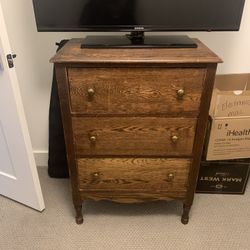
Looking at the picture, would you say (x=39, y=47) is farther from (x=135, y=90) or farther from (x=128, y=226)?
(x=128, y=226)

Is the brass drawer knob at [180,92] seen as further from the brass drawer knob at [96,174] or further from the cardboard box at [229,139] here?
the brass drawer knob at [96,174]

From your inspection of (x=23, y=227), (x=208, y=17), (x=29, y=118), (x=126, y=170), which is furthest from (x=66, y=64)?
(x=23, y=227)

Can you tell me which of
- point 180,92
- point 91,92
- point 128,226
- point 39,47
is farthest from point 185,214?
point 39,47

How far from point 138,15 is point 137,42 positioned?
0.39ft

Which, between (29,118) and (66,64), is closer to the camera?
(66,64)

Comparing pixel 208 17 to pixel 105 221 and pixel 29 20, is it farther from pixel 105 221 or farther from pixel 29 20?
pixel 105 221

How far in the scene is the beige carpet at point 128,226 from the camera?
4.54 feet

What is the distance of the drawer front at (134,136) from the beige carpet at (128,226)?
50 cm

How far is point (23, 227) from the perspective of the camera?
4.84ft

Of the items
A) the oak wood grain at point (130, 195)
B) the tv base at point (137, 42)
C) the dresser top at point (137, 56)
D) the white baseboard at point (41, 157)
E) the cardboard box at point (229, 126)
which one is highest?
the tv base at point (137, 42)

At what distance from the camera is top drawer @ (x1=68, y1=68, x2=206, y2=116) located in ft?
3.43

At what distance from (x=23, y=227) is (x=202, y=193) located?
1.12 m

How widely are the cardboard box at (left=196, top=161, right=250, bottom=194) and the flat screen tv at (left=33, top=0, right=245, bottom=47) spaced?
789mm

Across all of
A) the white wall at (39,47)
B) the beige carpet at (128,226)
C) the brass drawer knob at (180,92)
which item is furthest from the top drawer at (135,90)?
the beige carpet at (128,226)
